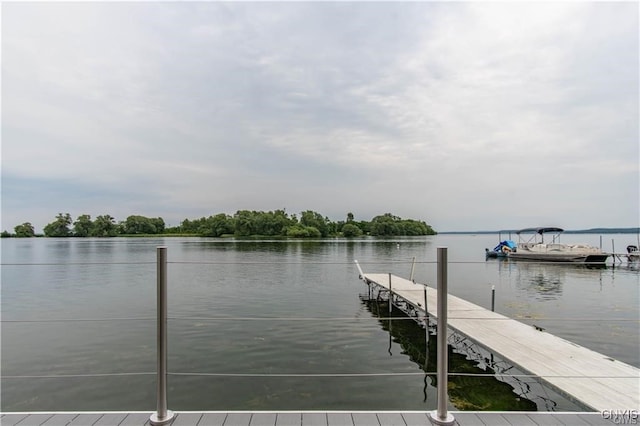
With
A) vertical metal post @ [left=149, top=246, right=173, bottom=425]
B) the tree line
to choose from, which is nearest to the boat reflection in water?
vertical metal post @ [left=149, top=246, right=173, bottom=425]

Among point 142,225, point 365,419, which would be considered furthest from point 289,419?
point 142,225

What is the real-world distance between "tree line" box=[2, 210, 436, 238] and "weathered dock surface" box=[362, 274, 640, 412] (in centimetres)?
6105

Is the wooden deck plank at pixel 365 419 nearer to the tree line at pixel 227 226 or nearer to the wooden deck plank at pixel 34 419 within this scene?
the wooden deck plank at pixel 34 419

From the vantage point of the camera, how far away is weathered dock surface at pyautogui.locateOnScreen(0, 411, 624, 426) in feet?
5.16

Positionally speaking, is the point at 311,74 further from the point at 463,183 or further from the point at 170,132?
the point at 463,183

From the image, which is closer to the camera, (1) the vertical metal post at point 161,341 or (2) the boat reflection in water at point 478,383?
(1) the vertical metal post at point 161,341

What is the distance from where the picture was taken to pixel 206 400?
13.9 ft

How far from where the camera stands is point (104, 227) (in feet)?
220

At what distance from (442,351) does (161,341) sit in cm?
136

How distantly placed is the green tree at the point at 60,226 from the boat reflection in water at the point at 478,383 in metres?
78.4

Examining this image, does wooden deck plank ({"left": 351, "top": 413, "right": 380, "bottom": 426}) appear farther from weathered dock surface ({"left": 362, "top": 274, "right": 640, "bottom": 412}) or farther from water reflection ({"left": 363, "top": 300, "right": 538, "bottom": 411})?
water reflection ({"left": 363, "top": 300, "right": 538, "bottom": 411})

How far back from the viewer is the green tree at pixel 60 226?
65.7 m

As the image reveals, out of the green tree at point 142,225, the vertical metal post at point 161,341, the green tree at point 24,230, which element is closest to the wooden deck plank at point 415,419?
the vertical metal post at point 161,341

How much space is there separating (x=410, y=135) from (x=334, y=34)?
831cm
